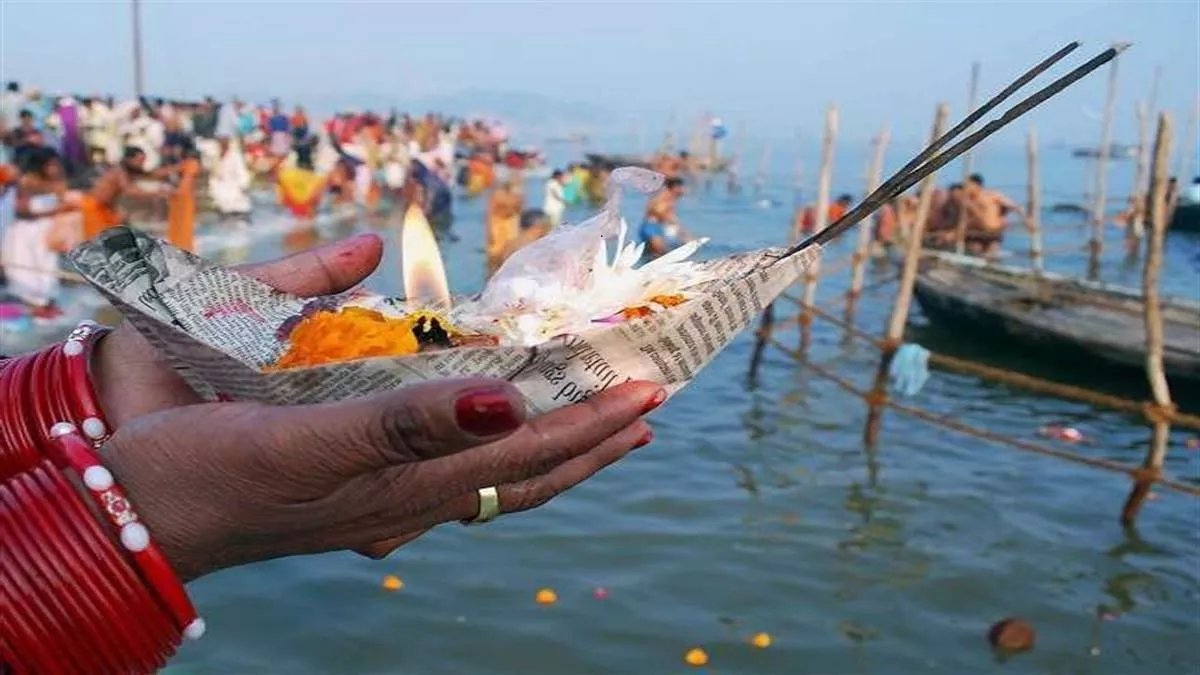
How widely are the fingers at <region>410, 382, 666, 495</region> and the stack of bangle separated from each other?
333mm

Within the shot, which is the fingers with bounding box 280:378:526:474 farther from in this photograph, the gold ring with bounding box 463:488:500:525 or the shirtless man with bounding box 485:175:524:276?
the shirtless man with bounding box 485:175:524:276

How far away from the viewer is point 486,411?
41.1 inches

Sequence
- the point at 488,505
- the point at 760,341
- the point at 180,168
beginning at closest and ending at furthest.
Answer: the point at 488,505 < the point at 760,341 < the point at 180,168

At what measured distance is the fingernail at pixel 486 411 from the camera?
1.04m

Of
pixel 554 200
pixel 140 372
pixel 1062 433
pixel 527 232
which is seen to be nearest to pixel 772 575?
pixel 1062 433

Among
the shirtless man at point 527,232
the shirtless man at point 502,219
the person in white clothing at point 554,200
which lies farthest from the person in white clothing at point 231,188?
the person in white clothing at point 554,200

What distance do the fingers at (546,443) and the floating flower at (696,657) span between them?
14.8ft

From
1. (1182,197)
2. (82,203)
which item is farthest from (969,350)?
(1182,197)

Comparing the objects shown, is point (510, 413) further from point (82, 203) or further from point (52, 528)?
point (82, 203)

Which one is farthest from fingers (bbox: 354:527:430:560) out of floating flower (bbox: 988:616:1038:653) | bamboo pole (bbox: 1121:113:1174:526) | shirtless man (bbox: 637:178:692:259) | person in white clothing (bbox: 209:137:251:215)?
person in white clothing (bbox: 209:137:251:215)

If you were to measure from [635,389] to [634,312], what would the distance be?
0.42 ft

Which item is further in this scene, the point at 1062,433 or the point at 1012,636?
the point at 1062,433

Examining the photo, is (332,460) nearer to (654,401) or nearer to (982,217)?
(654,401)

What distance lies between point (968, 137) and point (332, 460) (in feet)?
2.78
